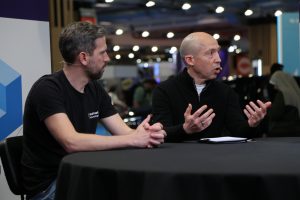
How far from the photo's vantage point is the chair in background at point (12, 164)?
269 centimetres

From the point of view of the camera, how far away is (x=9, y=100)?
406 cm

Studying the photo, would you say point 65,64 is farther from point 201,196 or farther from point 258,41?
point 258,41

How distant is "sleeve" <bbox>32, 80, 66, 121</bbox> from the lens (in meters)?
2.40

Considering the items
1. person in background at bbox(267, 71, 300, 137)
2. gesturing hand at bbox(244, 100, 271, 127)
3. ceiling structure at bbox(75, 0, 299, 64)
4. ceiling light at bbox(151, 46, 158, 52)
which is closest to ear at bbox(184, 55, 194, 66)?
gesturing hand at bbox(244, 100, 271, 127)

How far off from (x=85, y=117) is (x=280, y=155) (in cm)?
105

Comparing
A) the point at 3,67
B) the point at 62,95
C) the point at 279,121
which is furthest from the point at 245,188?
the point at 279,121

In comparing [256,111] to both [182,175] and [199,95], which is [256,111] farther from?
[182,175]

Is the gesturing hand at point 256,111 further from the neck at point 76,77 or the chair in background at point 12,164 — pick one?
the chair in background at point 12,164

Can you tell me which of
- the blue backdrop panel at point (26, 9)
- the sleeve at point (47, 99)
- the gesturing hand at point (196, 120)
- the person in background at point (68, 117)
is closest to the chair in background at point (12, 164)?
the person in background at point (68, 117)

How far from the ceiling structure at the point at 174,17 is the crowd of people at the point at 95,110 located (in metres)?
6.59

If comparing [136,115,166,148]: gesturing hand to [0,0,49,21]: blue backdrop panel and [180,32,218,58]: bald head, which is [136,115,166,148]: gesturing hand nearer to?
[180,32,218,58]: bald head

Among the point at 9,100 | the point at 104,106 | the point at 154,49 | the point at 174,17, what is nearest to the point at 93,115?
the point at 104,106

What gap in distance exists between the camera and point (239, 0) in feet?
38.9

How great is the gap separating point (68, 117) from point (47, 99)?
173mm
